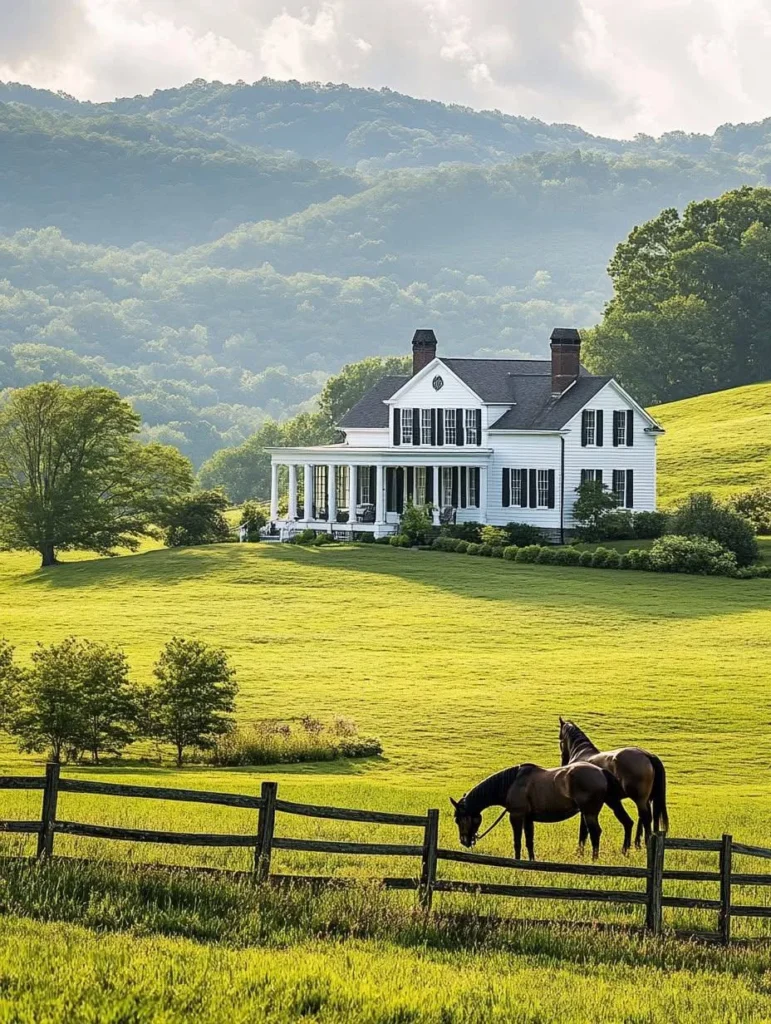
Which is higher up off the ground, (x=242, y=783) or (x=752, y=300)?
(x=752, y=300)

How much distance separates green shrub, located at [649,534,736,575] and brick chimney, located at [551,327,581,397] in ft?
46.2

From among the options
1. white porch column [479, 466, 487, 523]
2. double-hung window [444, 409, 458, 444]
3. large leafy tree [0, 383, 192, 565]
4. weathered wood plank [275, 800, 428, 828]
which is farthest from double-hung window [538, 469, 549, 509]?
weathered wood plank [275, 800, 428, 828]

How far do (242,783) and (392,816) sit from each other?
40.0 feet

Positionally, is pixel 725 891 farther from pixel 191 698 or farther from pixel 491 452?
pixel 491 452

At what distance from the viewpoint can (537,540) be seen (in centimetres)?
6788

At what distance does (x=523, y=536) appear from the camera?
222ft

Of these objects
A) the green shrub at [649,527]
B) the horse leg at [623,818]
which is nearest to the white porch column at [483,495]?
the green shrub at [649,527]

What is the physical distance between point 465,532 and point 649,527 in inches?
290

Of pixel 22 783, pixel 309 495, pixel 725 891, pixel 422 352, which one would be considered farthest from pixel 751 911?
pixel 422 352

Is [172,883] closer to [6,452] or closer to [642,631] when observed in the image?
[642,631]

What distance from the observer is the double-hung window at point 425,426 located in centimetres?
7481

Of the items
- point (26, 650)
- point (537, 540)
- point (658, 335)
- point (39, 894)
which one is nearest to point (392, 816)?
point (39, 894)

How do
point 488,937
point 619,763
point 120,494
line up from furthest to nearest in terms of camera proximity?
point 120,494
point 619,763
point 488,937

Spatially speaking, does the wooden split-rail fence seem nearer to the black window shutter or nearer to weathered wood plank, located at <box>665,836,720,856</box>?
weathered wood plank, located at <box>665,836,720,856</box>
